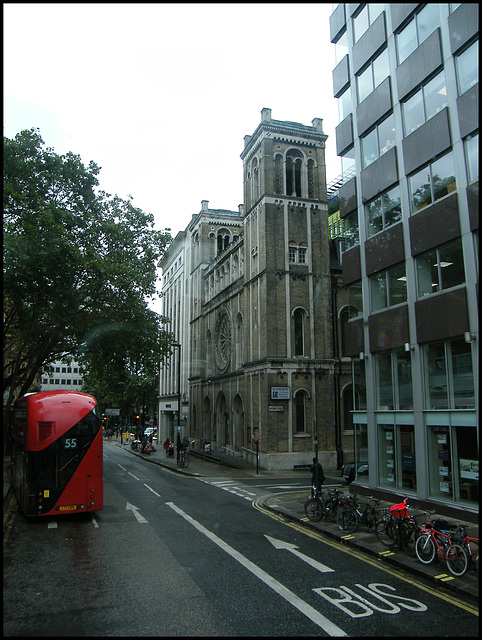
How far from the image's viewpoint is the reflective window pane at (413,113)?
1675 cm

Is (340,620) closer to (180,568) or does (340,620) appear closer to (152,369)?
(180,568)

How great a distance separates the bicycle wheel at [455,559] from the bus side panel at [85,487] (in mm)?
10039

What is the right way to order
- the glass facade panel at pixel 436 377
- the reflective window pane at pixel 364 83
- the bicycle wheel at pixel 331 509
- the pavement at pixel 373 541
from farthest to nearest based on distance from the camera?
1. the reflective window pane at pixel 364 83
2. the glass facade panel at pixel 436 377
3. the bicycle wheel at pixel 331 509
4. the pavement at pixel 373 541

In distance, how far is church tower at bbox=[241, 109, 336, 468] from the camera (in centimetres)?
3288

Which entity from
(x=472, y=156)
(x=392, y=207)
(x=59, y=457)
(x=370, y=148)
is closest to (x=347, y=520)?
(x=59, y=457)

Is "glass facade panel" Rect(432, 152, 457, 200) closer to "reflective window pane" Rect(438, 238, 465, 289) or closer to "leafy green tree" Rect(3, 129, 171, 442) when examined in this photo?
"reflective window pane" Rect(438, 238, 465, 289)

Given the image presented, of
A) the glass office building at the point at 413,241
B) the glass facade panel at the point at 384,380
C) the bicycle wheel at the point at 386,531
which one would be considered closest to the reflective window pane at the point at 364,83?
the glass office building at the point at 413,241

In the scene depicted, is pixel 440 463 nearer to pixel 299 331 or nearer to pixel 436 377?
pixel 436 377

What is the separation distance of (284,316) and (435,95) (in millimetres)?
19648

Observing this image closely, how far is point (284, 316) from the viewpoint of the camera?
34031 mm

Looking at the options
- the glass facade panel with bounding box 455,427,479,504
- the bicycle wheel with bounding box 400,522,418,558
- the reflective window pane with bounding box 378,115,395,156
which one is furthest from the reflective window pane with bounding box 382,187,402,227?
the bicycle wheel with bounding box 400,522,418,558

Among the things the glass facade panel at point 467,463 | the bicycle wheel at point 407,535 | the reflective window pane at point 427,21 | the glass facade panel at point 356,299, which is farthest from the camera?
the glass facade panel at point 356,299

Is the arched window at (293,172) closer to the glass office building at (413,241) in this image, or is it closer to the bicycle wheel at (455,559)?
the glass office building at (413,241)

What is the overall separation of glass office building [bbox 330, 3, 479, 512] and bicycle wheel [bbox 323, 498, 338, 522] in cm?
321
